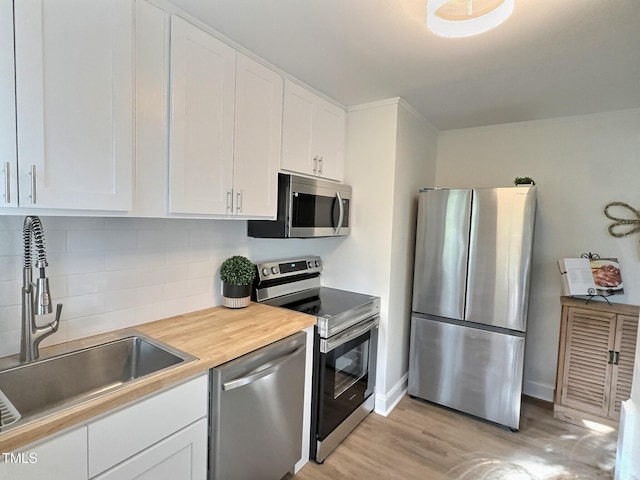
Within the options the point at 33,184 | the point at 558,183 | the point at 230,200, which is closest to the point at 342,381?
the point at 230,200

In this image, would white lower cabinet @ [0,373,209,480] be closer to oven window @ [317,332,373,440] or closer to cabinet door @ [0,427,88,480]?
cabinet door @ [0,427,88,480]

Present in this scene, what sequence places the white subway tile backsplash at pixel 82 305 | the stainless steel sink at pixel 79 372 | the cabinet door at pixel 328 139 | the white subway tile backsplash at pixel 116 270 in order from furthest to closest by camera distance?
the cabinet door at pixel 328 139 → the white subway tile backsplash at pixel 82 305 → the white subway tile backsplash at pixel 116 270 → the stainless steel sink at pixel 79 372

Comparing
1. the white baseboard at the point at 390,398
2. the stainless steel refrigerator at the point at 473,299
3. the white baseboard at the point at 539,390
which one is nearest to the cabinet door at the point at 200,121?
the stainless steel refrigerator at the point at 473,299

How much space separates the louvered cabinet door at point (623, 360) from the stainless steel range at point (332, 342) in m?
1.68

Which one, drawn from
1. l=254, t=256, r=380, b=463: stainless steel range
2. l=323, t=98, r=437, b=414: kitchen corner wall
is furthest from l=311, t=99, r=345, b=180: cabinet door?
l=254, t=256, r=380, b=463: stainless steel range

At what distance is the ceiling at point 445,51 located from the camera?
1.39 m

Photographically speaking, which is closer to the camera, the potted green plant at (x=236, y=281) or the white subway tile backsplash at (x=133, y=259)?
the white subway tile backsplash at (x=133, y=259)

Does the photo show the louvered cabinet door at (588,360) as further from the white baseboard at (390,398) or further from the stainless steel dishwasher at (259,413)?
the stainless steel dishwasher at (259,413)

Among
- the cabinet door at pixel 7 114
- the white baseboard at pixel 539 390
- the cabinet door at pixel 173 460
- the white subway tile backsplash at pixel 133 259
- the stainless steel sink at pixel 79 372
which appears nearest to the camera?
the cabinet door at pixel 7 114

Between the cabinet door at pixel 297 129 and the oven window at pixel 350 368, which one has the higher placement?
the cabinet door at pixel 297 129

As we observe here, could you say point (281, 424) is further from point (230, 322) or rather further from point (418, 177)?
point (418, 177)

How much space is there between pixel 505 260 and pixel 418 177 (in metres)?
1.00

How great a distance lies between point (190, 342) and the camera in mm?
1486

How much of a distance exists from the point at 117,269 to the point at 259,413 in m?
0.99
